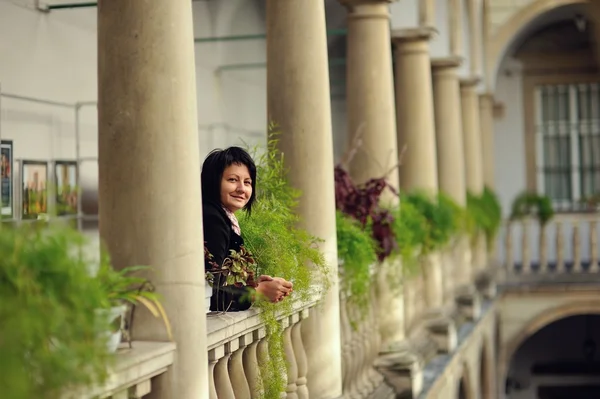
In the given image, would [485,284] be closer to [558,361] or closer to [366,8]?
[558,361]

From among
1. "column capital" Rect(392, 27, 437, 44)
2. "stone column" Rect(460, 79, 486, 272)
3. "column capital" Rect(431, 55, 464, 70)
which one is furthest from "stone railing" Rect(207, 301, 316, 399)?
"stone column" Rect(460, 79, 486, 272)

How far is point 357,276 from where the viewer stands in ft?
25.1

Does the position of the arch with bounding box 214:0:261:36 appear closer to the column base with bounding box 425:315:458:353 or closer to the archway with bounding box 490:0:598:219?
the column base with bounding box 425:315:458:353

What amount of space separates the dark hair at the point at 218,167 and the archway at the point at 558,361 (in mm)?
18000

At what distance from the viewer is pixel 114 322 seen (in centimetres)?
383

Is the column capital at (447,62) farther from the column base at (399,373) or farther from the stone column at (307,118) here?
the stone column at (307,118)

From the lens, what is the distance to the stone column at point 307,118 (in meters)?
6.71

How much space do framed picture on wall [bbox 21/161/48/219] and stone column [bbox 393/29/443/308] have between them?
3643 mm

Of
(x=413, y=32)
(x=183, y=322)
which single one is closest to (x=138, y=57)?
(x=183, y=322)

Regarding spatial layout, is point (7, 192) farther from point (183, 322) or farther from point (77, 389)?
point (77, 389)

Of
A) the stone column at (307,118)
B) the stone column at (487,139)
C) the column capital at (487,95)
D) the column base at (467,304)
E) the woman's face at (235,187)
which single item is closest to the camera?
the woman's face at (235,187)

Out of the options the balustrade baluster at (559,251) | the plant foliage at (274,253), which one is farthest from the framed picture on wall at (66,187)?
the balustrade baluster at (559,251)

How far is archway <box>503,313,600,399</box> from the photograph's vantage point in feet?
74.4

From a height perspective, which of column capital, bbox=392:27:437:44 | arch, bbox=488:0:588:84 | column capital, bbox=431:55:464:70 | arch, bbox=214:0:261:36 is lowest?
column capital, bbox=392:27:437:44
